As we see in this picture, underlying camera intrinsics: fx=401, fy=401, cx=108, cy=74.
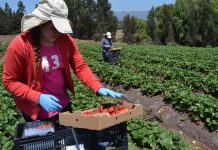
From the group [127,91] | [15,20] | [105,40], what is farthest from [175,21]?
[127,91]

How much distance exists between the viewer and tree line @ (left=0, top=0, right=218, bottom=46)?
56312 millimetres

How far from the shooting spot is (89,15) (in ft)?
233

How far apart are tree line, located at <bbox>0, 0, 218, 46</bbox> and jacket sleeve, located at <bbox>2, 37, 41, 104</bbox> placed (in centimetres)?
5394

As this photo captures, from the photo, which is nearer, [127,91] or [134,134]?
[134,134]

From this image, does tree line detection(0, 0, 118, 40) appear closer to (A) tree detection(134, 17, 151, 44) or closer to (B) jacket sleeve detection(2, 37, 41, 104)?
(A) tree detection(134, 17, 151, 44)

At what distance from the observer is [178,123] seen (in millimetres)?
8062

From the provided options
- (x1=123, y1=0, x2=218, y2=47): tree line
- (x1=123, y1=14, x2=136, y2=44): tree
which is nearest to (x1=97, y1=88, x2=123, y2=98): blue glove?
(x1=123, y1=0, x2=218, y2=47): tree line

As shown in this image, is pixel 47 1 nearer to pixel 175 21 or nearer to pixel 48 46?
pixel 48 46

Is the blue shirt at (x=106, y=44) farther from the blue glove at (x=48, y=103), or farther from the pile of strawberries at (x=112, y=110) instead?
the blue glove at (x=48, y=103)

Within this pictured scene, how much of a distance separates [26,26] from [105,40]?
13169 mm

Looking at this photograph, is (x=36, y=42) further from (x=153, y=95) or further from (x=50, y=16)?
(x=153, y=95)

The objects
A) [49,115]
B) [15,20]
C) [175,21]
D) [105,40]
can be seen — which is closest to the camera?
[49,115]

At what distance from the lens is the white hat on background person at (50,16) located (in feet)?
10.2

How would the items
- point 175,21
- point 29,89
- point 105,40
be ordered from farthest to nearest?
point 175,21, point 105,40, point 29,89
